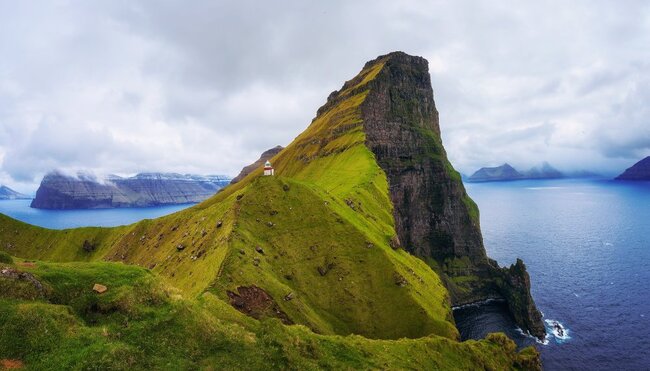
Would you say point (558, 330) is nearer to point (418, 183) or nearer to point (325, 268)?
point (418, 183)

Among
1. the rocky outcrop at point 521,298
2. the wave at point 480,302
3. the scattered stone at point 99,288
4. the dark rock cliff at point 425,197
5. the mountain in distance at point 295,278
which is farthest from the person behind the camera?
the dark rock cliff at point 425,197

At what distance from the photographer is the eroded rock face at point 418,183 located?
531ft

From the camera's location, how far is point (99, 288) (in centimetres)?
3291

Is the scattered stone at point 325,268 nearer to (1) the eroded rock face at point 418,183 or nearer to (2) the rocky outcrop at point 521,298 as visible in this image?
(2) the rocky outcrop at point 521,298

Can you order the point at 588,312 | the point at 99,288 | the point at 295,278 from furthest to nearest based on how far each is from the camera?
the point at 588,312, the point at 295,278, the point at 99,288

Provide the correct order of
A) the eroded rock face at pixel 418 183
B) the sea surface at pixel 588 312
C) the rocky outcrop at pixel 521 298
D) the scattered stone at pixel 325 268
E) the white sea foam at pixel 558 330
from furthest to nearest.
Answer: the eroded rock face at pixel 418 183, the rocky outcrop at pixel 521 298, the white sea foam at pixel 558 330, the sea surface at pixel 588 312, the scattered stone at pixel 325 268

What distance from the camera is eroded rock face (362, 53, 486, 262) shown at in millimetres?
162000

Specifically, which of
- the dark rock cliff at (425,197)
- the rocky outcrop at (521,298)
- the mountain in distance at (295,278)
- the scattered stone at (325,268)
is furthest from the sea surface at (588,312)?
A: the scattered stone at (325,268)

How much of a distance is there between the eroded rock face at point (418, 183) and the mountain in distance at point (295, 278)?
0.65 metres

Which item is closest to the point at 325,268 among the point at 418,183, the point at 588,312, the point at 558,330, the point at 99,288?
the point at 99,288

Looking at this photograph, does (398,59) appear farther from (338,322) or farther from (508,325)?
(338,322)

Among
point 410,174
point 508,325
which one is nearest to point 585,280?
point 508,325

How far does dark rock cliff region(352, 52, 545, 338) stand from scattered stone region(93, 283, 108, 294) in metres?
127

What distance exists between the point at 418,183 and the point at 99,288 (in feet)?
484
